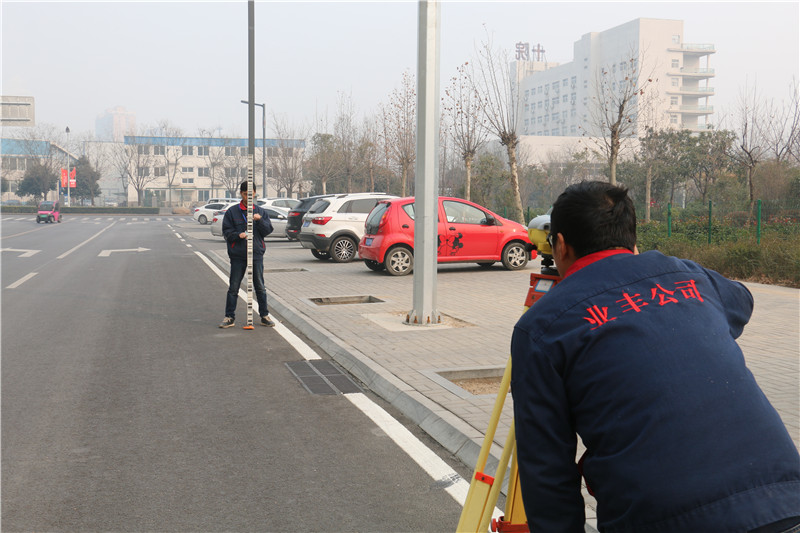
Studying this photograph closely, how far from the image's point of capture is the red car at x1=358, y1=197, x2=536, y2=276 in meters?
16.0

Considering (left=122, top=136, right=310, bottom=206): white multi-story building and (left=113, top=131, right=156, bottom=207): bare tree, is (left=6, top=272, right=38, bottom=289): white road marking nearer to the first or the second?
(left=122, top=136, right=310, bottom=206): white multi-story building

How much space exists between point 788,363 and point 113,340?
7514 millimetres

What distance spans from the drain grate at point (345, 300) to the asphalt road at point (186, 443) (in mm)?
2397

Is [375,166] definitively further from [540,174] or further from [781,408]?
[781,408]

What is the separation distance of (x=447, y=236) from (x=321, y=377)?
916 centimetres

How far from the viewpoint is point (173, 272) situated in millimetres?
18203

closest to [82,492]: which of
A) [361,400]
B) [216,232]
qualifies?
[361,400]

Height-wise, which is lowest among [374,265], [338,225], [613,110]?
[374,265]

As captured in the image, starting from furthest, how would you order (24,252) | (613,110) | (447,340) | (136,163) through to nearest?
(136,163), (613,110), (24,252), (447,340)

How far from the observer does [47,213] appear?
53.4 m

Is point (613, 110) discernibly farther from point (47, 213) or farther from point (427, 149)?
point (47, 213)

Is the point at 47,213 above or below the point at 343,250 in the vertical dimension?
above

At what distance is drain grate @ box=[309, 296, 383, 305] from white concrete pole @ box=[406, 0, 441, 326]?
2707mm

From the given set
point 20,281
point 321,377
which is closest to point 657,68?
point 20,281
